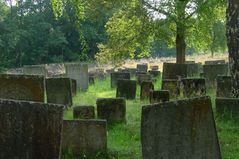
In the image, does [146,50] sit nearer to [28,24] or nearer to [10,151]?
[10,151]

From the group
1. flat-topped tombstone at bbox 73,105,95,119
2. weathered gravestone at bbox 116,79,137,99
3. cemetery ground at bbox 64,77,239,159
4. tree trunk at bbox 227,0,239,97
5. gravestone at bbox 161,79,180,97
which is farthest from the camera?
weathered gravestone at bbox 116,79,137,99

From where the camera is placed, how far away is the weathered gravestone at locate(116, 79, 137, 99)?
1680 centimetres

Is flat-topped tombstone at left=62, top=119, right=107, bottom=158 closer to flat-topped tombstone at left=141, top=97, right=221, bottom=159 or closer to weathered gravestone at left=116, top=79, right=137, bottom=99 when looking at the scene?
flat-topped tombstone at left=141, top=97, right=221, bottom=159

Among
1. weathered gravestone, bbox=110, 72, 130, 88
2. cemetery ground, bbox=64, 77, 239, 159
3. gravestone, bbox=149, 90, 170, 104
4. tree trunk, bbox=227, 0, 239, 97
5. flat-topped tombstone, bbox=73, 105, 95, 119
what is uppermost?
tree trunk, bbox=227, 0, 239, 97

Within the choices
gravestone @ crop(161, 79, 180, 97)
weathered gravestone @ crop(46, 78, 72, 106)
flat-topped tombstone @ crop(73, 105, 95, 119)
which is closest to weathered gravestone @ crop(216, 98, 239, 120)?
flat-topped tombstone @ crop(73, 105, 95, 119)

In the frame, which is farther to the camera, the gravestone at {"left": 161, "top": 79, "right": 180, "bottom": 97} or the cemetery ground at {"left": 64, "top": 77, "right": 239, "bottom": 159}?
the gravestone at {"left": 161, "top": 79, "right": 180, "bottom": 97}

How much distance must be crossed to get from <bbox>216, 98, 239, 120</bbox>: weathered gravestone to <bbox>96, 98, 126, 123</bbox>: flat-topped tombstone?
2.12m

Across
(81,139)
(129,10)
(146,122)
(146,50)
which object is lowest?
(81,139)

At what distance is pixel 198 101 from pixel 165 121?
0.48 metres

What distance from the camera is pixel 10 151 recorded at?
5.52 meters

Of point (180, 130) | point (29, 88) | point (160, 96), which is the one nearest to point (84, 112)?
point (29, 88)

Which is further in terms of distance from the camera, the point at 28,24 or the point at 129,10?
the point at 28,24

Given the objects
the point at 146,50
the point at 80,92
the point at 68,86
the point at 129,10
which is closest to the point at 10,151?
the point at 68,86

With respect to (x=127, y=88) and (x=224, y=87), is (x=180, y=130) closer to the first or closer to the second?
(x=224, y=87)
